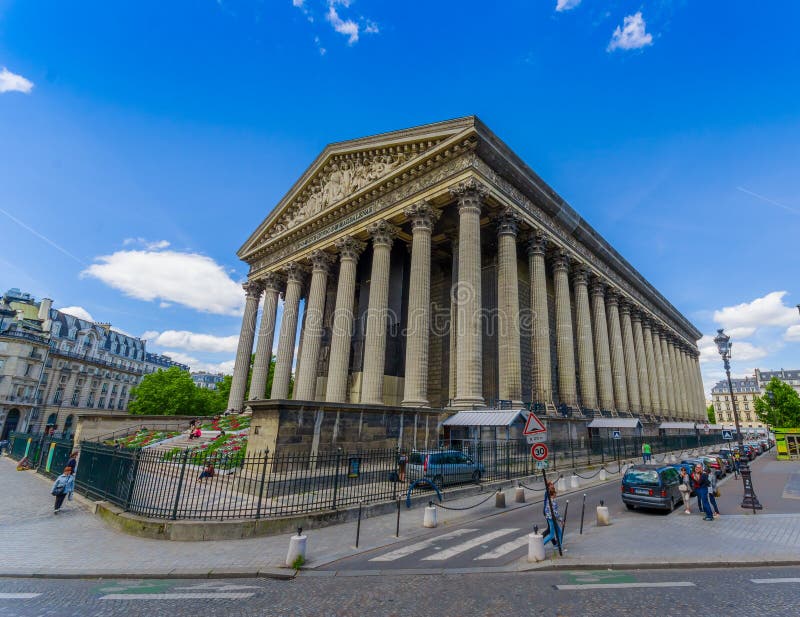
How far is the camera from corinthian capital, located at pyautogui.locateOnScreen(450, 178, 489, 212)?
23297mm

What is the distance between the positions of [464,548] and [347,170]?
28.8 meters

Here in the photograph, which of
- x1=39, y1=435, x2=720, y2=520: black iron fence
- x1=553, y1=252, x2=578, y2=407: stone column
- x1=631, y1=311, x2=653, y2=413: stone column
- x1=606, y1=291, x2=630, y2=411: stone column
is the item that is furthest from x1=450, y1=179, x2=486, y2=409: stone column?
x1=631, y1=311, x2=653, y2=413: stone column

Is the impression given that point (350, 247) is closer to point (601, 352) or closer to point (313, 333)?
point (313, 333)

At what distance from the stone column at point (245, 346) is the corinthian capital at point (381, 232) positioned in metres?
17.4

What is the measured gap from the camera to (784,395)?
190 ft

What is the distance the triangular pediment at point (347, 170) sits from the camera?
25.7 metres

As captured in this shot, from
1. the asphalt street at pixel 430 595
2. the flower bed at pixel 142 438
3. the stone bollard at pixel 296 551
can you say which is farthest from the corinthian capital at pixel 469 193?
the flower bed at pixel 142 438

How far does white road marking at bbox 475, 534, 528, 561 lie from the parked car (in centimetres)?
477

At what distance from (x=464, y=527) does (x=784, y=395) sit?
71.7 metres

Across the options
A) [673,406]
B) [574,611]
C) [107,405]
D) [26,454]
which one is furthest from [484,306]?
[107,405]

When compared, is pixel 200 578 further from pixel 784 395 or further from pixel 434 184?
pixel 784 395

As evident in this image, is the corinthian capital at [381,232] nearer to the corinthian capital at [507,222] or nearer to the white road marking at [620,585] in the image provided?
the corinthian capital at [507,222]

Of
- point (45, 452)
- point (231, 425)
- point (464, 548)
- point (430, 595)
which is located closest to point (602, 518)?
point (464, 548)

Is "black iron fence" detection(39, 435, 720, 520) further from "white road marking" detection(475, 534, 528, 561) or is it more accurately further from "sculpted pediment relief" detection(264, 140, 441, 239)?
"sculpted pediment relief" detection(264, 140, 441, 239)
